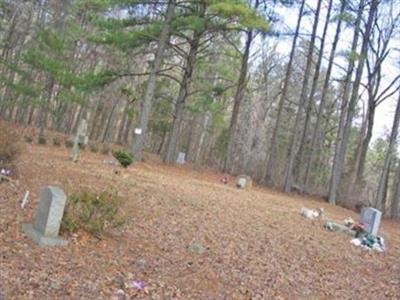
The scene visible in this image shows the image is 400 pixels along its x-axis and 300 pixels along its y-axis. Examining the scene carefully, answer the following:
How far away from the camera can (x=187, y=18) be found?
58.5ft

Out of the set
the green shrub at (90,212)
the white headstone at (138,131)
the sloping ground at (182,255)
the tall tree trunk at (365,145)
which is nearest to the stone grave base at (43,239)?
the sloping ground at (182,255)

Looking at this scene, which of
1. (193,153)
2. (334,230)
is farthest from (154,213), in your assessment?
(193,153)

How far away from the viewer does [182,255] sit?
23.8 feet

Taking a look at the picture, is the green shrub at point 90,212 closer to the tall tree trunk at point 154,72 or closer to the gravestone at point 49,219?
the gravestone at point 49,219

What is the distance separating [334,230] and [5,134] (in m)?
7.32

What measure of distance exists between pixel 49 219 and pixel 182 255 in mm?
1894

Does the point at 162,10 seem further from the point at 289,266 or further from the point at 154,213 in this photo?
the point at 289,266

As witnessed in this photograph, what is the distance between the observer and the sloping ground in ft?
18.4

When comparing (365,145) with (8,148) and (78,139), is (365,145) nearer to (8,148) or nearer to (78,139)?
(78,139)

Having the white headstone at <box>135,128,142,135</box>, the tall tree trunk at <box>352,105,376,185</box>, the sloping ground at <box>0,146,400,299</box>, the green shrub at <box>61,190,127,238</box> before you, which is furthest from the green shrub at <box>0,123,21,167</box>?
the tall tree trunk at <box>352,105,376,185</box>

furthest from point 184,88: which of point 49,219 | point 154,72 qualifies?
point 49,219

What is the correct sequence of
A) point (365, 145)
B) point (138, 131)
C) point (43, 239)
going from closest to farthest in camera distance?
point (43, 239)
point (138, 131)
point (365, 145)

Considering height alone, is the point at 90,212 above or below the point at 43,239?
above

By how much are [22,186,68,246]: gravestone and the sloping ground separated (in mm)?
179
